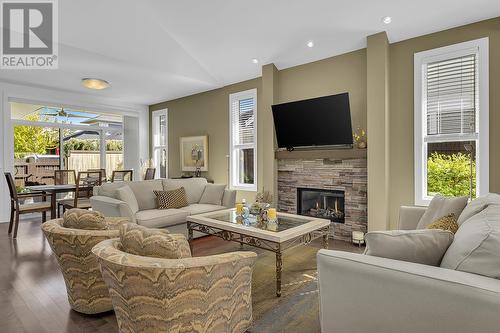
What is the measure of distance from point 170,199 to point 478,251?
12.5 feet

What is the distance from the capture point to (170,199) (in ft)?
14.2

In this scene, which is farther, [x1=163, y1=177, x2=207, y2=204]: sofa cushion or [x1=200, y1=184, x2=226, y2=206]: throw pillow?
[x1=200, y1=184, x2=226, y2=206]: throw pillow

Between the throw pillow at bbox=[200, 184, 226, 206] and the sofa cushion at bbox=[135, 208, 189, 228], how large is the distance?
0.74 m

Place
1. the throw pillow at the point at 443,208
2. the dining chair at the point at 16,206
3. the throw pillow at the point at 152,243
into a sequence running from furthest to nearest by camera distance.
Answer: the dining chair at the point at 16,206 < the throw pillow at the point at 443,208 < the throw pillow at the point at 152,243

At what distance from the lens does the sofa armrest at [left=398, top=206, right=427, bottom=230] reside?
275 cm

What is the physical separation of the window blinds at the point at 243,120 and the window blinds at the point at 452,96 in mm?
3000

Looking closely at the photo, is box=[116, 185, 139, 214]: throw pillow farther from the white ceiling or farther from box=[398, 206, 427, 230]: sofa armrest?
box=[398, 206, 427, 230]: sofa armrest

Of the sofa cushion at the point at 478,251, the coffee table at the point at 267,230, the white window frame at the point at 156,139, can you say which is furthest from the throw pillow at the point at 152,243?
the white window frame at the point at 156,139

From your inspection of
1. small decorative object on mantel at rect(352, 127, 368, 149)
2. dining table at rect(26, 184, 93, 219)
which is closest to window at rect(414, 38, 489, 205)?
small decorative object on mantel at rect(352, 127, 368, 149)

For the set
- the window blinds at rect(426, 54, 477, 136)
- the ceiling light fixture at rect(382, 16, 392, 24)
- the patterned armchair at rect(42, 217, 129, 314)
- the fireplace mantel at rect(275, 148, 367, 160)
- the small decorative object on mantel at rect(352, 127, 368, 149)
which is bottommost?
the patterned armchair at rect(42, 217, 129, 314)

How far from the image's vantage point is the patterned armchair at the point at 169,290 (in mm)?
1392

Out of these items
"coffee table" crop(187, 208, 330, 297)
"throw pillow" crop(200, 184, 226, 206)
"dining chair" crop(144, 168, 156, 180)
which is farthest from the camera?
"dining chair" crop(144, 168, 156, 180)

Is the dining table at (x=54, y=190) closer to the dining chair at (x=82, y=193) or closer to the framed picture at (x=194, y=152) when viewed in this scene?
the dining chair at (x=82, y=193)

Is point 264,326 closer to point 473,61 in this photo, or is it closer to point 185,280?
point 185,280
